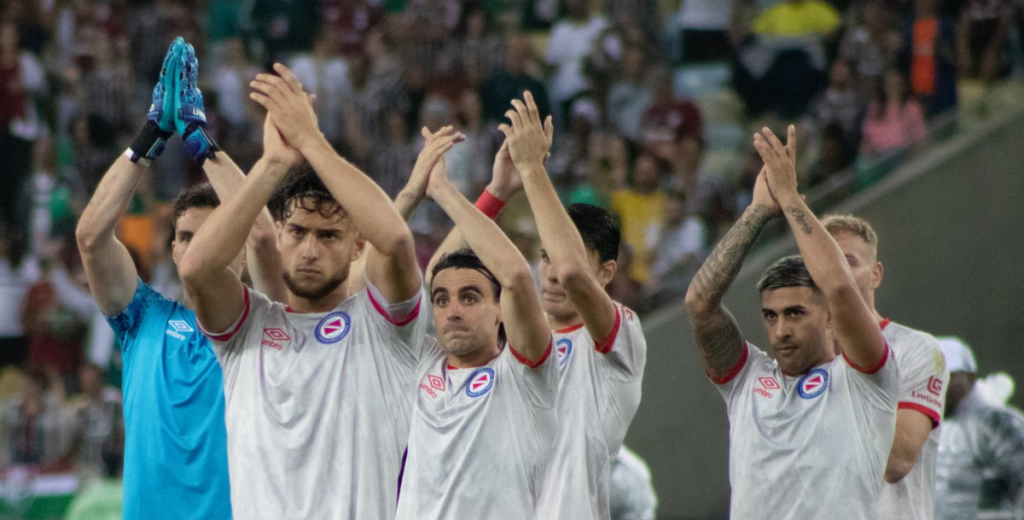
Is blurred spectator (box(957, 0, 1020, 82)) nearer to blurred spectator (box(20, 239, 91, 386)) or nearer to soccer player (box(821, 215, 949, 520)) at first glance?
soccer player (box(821, 215, 949, 520))

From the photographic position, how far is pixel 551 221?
207 inches

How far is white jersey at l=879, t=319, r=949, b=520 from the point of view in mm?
5676

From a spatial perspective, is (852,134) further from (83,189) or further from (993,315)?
(83,189)

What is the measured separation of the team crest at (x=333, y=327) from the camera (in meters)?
4.71

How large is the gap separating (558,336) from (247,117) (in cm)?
974

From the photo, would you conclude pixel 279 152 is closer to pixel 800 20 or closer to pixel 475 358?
pixel 475 358

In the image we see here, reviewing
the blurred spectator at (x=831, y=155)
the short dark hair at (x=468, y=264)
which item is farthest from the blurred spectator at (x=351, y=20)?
the short dark hair at (x=468, y=264)

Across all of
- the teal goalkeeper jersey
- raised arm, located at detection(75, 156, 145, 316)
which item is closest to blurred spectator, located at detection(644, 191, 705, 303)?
the teal goalkeeper jersey

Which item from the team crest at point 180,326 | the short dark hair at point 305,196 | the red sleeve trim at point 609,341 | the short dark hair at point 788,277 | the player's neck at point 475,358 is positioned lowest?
the player's neck at point 475,358

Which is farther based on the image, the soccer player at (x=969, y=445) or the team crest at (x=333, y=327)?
the soccer player at (x=969, y=445)

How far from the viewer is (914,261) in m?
12.5

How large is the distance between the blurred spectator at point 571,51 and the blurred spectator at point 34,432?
5903 millimetres

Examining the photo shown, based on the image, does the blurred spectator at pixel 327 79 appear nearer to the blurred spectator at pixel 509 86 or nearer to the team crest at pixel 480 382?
the blurred spectator at pixel 509 86

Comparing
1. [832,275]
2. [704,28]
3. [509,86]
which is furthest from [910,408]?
[704,28]
